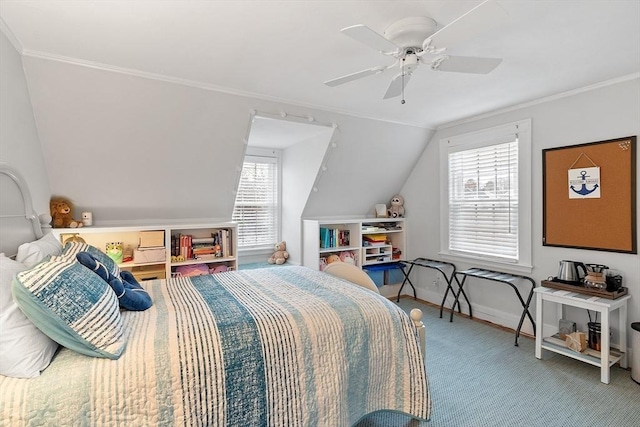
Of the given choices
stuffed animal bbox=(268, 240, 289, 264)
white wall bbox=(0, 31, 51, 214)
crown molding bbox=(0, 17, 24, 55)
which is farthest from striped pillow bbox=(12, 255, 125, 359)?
stuffed animal bbox=(268, 240, 289, 264)

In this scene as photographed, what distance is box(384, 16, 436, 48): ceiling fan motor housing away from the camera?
1.81 metres

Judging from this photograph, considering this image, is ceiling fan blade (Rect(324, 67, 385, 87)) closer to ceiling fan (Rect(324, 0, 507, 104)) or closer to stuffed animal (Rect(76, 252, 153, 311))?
ceiling fan (Rect(324, 0, 507, 104))

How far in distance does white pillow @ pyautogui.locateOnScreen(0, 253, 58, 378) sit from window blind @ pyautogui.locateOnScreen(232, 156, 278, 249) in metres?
3.19

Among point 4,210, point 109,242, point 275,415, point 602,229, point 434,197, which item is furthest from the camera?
point 434,197

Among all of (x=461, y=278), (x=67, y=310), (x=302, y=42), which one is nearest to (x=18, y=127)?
(x=67, y=310)

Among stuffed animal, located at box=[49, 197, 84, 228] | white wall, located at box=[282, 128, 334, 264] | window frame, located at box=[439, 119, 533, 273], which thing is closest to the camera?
stuffed animal, located at box=[49, 197, 84, 228]

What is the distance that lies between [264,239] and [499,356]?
312 centimetres

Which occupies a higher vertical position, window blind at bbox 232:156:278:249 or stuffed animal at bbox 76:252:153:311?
window blind at bbox 232:156:278:249

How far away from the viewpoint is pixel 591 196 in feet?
9.70

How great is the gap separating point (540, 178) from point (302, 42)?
2.74 meters

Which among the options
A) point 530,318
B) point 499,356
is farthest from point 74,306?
point 530,318

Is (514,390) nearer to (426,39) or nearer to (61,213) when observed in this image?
(426,39)

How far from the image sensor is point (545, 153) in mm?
3270

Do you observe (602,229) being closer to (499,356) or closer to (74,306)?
(499,356)
